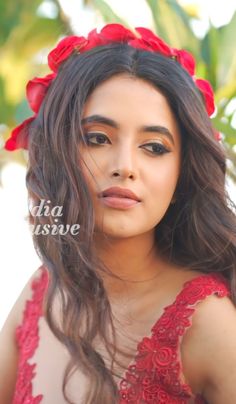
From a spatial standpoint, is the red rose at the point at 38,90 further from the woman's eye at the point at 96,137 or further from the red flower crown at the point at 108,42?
the woman's eye at the point at 96,137

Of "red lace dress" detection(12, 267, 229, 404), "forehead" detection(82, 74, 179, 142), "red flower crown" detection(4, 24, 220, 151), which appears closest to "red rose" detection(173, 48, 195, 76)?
"red flower crown" detection(4, 24, 220, 151)

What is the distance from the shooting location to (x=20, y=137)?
69.5 inches

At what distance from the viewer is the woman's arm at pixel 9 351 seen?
1848 mm

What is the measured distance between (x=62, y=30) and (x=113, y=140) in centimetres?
115

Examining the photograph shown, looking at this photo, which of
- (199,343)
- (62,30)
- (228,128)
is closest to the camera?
(199,343)

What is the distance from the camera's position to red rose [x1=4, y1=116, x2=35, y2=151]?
1.76 m

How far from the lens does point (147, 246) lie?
1695 millimetres

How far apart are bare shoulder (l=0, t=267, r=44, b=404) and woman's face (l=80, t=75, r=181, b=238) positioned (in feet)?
1.54

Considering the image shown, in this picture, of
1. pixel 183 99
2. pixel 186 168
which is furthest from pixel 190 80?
pixel 186 168

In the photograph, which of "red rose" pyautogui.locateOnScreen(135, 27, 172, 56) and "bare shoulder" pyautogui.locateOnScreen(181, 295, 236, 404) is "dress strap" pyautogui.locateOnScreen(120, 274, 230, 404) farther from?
"red rose" pyautogui.locateOnScreen(135, 27, 172, 56)

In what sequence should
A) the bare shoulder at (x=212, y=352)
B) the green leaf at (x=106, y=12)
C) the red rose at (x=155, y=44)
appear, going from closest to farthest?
1. the bare shoulder at (x=212, y=352)
2. the red rose at (x=155, y=44)
3. the green leaf at (x=106, y=12)

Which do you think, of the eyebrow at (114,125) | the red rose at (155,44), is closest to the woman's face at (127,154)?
the eyebrow at (114,125)

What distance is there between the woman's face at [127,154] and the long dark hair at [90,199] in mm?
25

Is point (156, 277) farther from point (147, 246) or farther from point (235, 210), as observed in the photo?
point (235, 210)
